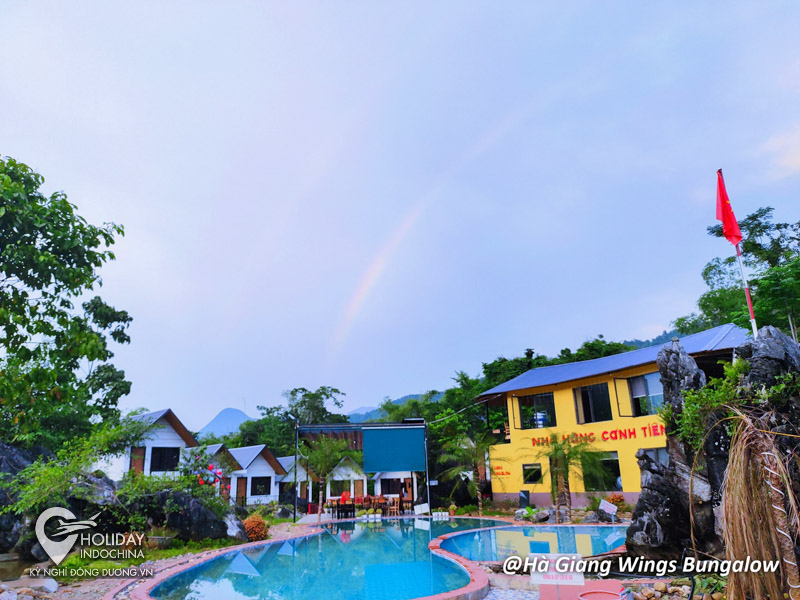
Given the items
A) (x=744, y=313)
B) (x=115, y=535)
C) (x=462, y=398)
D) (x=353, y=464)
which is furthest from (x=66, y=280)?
(x=744, y=313)

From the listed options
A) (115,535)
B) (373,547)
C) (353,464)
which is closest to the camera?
(115,535)

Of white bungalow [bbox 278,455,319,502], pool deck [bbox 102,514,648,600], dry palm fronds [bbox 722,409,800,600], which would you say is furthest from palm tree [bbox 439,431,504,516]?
dry palm fronds [bbox 722,409,800,600]

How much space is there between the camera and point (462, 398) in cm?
3170

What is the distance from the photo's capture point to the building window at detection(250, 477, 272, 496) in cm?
2661

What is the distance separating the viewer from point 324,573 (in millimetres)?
10555

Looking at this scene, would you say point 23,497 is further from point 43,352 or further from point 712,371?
point 712,371

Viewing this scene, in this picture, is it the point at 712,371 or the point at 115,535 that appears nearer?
the point at 115,535

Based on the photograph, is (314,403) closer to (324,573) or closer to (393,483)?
(393,483)

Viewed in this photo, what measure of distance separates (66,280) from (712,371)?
58.5 ft

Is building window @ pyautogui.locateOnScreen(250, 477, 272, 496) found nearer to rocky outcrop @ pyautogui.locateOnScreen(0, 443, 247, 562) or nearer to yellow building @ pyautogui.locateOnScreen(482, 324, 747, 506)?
yellow building @ pyautogui.locateOnScreen(482, 324, 747, 506)

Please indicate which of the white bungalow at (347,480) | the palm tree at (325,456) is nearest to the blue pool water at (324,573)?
the palm tree at (325,456)

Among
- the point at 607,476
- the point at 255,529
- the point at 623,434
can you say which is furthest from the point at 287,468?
the point at 623,434

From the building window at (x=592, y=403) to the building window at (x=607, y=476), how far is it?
4.75 feet

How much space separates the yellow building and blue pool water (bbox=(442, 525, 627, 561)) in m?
3.11
